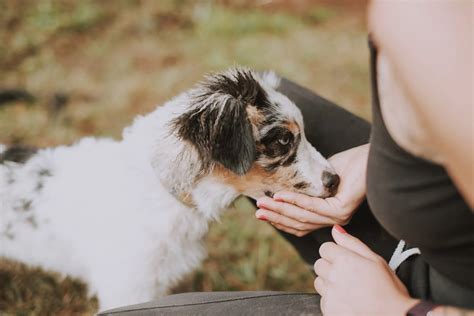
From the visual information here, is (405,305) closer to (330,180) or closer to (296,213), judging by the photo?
(296,213)

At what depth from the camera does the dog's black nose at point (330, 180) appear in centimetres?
198

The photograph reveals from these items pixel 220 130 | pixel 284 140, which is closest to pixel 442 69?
pixel 220 130

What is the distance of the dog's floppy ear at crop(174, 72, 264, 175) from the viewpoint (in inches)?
74.9

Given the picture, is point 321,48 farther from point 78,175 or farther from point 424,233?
point 424,233

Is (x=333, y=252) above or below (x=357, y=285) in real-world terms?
above

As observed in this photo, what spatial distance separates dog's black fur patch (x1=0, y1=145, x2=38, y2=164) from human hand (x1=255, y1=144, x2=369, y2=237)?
1198 millimetres

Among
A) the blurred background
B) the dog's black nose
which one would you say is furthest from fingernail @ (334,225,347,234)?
the blurred background

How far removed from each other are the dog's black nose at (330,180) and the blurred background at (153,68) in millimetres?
1079

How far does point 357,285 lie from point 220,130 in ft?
2.54

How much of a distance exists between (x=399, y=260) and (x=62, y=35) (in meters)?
4.79

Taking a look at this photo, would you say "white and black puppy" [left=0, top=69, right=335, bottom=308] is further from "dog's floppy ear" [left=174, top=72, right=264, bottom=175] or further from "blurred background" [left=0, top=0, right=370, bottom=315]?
"blurred background" [left=0, top=0, right=370, bottom=315]

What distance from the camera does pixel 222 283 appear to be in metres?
2.85

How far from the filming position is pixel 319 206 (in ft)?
5.99

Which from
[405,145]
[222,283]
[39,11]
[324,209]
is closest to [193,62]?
[39,11]
